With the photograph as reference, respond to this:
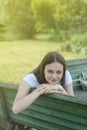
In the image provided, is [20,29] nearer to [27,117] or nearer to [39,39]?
[39,39]

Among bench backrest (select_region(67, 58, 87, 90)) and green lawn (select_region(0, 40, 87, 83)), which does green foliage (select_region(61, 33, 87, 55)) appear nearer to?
green lawn (select_region(0, 40, 87, 83))

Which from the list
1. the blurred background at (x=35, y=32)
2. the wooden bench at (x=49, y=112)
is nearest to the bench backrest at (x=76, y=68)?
the wooden bench at (x=49, y=112)

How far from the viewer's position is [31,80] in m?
2.56

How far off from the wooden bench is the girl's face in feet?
0.53

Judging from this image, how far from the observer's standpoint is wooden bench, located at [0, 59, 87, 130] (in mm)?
2254

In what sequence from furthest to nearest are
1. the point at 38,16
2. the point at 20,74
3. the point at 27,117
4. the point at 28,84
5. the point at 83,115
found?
the point at 38,16
the point at 20,74
the point at 27,117
the point at 28,84
the point at 83,115

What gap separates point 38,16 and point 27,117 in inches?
195

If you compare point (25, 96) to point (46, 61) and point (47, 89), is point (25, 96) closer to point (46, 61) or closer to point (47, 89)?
point (47, 89)

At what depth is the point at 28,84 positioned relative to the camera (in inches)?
99.0

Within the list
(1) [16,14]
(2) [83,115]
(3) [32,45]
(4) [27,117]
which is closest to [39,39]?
(3) [32,45]

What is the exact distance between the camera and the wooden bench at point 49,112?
2254 millimetres

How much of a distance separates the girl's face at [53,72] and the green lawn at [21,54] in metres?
4.60

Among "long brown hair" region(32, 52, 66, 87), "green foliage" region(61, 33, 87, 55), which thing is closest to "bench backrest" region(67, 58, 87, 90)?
"long brown hair" region(32, 52, 66, 87)

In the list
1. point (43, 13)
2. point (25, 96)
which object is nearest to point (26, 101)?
point (25, 96)
